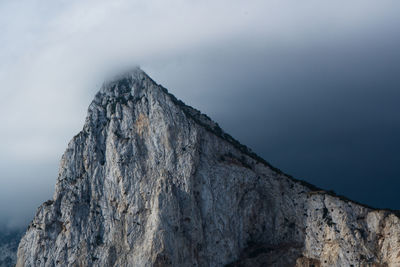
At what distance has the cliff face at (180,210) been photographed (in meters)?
104

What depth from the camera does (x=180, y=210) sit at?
109250mm

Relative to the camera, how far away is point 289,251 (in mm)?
106438

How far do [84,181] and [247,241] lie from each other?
40.2 meters

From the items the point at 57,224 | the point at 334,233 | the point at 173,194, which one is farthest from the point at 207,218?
the point at 57,224

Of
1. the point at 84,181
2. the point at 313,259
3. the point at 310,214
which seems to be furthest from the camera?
the point at 84,181

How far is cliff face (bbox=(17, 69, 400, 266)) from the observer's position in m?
104

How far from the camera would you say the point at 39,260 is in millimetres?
113938

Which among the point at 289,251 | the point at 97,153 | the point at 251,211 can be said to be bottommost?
the point at 289,251

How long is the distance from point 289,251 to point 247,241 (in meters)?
9.85

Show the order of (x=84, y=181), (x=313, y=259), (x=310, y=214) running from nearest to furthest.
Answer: (x=313, y=259)
(x=310, y=214)
(x=84, y=181)

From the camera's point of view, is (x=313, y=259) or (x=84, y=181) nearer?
(x=313, y=259)

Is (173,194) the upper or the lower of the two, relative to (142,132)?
lower

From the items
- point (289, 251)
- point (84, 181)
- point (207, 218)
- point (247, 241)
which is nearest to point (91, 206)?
point (84, 181)

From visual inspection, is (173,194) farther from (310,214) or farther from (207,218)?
(310,214)
